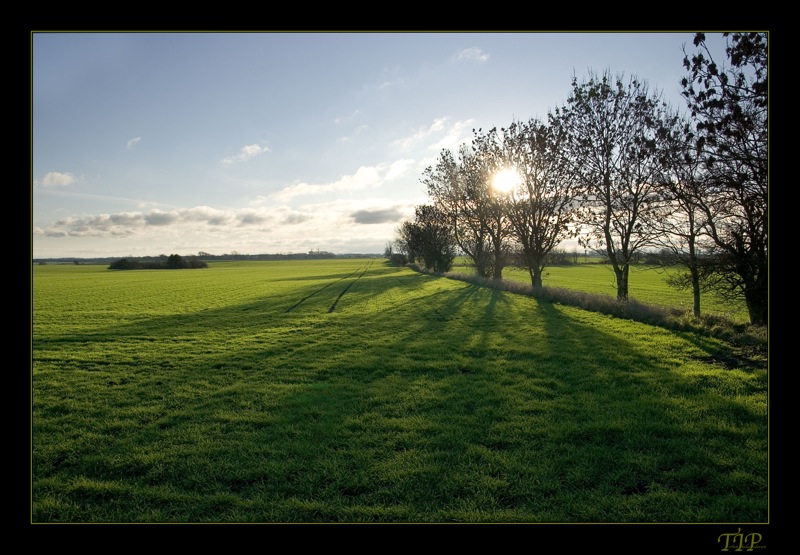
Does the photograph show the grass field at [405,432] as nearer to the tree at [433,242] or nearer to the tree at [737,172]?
the tree at [737,172]

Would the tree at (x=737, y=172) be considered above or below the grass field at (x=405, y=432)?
above

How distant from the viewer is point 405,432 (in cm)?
695

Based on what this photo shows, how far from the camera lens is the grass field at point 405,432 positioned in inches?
190

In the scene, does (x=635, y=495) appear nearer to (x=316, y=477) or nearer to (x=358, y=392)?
(x=316, y=477)

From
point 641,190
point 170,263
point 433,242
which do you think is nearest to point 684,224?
point 641,190

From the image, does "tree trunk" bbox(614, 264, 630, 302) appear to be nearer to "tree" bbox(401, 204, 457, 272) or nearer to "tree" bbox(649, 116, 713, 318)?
"tree" bbox(649, 116, 713, 318)

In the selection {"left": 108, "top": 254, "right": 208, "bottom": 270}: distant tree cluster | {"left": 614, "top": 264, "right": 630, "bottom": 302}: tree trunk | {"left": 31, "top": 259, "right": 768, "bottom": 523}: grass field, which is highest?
{"left": 108, "top": 254, "right": 208, "bottom": 270}: distant tree cluster

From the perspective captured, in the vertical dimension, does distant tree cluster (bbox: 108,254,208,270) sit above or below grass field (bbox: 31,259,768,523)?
above

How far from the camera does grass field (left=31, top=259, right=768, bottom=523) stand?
482cm

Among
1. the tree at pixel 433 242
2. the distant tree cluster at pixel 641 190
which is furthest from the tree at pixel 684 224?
the tree at pixel 433 242

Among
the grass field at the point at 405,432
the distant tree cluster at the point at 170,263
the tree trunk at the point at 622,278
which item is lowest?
the grass field at the point at 405,432

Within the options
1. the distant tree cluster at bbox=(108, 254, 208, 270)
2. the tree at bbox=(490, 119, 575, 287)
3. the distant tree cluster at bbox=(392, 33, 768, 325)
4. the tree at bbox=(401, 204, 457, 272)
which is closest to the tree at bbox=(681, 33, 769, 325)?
the distant tree cluster at bbox=(392, 33, 768, 325)

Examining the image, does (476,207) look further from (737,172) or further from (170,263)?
(170,263)

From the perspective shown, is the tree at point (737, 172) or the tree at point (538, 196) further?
the tree at point (538, 196)
